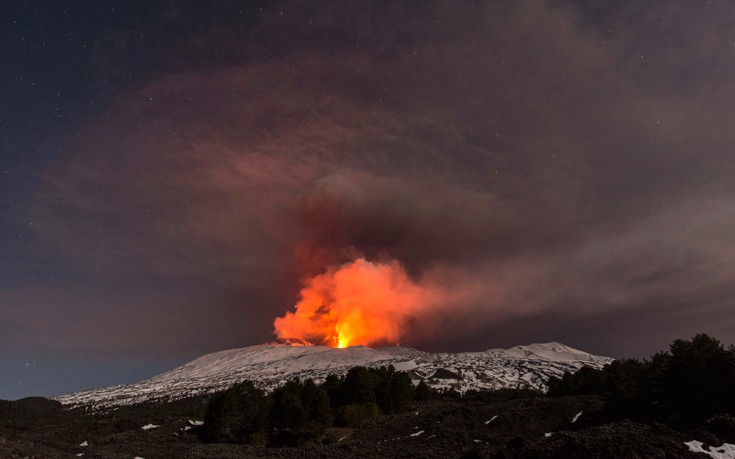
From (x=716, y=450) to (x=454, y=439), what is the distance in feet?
82.1

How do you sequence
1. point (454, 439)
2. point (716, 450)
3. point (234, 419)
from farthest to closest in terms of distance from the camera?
point (234, 419) → point (454, 439) → point (716, 450)

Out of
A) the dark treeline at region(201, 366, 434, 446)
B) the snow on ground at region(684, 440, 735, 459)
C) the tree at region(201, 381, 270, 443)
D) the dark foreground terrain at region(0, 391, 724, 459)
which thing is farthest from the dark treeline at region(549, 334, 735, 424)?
the tree at region(201, 381, 270, 443)

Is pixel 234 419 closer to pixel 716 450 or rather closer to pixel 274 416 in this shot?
pixel 274 416

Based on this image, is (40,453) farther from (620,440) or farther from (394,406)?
(394,406)

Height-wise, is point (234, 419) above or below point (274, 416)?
above

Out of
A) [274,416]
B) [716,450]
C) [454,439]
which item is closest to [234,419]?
[274,416]

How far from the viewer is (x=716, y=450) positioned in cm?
2386

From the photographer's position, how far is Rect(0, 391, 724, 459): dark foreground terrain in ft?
79.1

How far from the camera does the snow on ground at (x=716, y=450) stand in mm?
23125

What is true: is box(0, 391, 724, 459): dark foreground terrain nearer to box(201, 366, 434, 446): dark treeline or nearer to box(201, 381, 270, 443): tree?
box(201, 366, 434, 446): dark treeline

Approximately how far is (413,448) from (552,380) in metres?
93.4

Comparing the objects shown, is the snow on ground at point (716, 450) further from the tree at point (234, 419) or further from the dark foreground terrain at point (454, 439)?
the tree at point (234, 419)

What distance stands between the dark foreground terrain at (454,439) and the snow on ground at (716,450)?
0.52 meters

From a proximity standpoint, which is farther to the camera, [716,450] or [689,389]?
[689,389]
